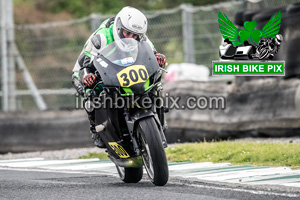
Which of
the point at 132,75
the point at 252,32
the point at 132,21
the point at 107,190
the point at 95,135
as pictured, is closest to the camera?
the point at 107,190

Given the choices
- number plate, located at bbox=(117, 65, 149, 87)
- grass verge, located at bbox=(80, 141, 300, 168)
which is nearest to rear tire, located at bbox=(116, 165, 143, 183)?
number plate, located at bbox=(117, 65, 149, 87)

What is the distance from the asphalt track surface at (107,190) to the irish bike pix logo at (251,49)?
160 inches

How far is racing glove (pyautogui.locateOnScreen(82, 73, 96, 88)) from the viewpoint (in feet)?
24.0

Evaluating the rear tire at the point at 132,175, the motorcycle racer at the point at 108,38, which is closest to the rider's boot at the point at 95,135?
the motorcycle racer at the point at 108,38

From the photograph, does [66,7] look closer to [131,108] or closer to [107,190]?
[131,108]

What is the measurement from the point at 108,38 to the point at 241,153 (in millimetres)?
2460

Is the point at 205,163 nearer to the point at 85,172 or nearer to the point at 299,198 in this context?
the point at 85,172

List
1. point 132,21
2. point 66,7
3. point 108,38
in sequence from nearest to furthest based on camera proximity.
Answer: point 132,21
point 108,38
point 66,7

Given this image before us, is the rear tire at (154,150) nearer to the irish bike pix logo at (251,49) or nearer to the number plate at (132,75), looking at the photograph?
the number plate at (132,75)

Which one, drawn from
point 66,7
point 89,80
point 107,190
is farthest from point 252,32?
point 66,7

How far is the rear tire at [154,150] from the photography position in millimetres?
6684

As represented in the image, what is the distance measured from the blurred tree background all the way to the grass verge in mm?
24953

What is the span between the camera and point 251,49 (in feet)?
Result: 39.2

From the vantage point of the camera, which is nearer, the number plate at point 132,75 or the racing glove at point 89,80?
the number plate at point 132,75
